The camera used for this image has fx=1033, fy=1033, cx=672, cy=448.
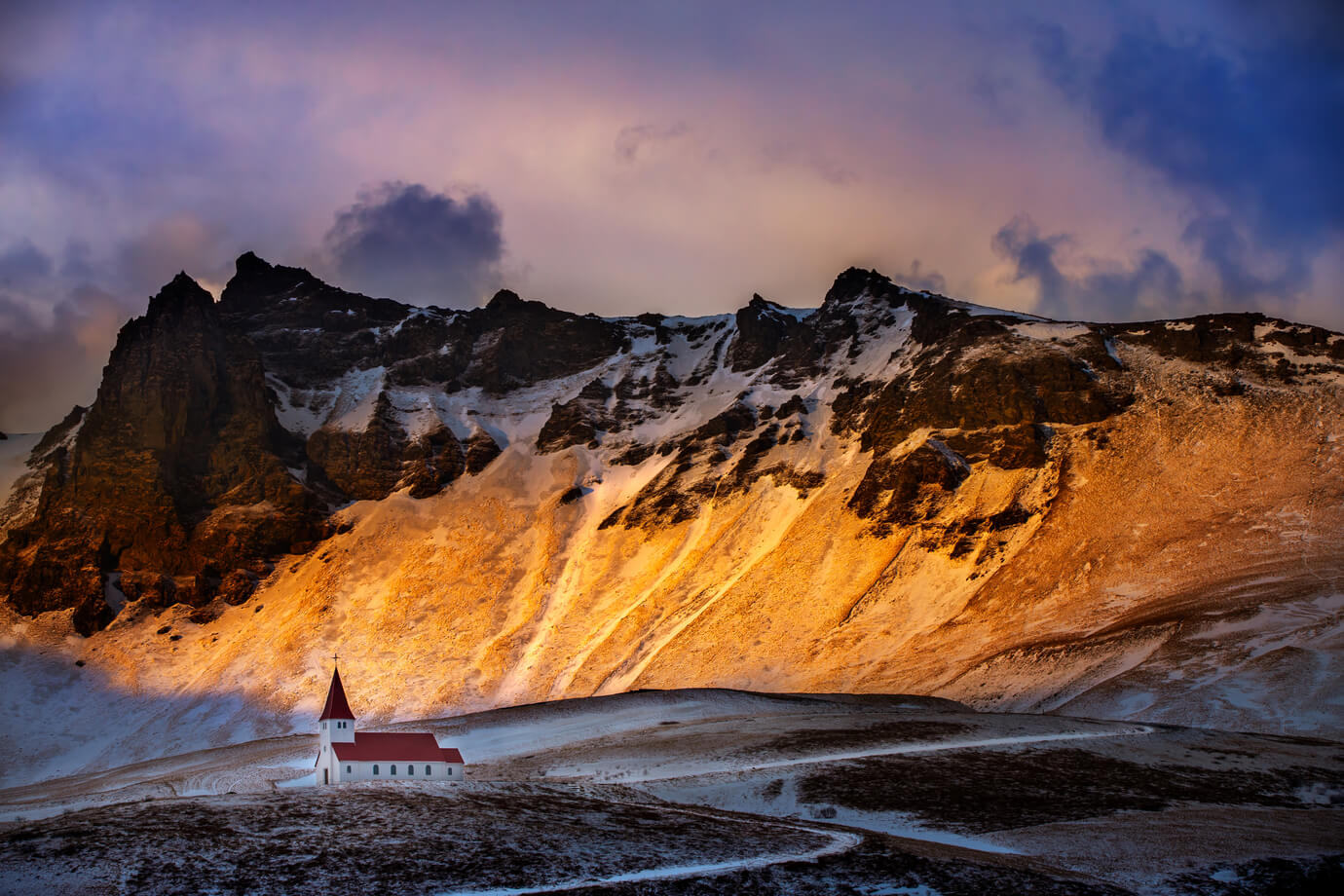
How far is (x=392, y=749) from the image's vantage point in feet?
155

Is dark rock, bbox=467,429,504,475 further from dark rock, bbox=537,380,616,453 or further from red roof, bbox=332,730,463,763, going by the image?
red roof, bbox=332,730,463,763

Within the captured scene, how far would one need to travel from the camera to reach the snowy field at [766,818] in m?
26.8

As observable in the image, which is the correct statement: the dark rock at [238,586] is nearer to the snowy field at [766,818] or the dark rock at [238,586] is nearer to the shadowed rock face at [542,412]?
the shadowed rock face at [542,412]

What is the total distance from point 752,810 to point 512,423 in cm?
13257

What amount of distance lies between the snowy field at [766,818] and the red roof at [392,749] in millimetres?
3635

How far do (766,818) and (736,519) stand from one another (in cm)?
8044

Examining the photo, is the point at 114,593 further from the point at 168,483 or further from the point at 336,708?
the point at 336,708

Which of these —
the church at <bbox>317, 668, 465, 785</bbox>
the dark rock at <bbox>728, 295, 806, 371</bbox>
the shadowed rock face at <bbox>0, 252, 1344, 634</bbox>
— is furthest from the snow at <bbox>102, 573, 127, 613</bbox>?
the dark rock at <bbox>728, 295, 806, 371</bbox>

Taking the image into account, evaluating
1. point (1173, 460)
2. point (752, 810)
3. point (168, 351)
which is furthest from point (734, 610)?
point (168, 351)

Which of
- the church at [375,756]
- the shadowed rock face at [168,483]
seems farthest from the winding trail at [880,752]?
the shadowed rock face at [168,483]

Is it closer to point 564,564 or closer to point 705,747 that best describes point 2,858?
point 705,747

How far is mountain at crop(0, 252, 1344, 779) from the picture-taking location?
7781 cm

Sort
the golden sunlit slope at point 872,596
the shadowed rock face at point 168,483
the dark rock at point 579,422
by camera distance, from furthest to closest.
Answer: the dark rock at point 579,422 < the shadowed rock face at point 168,483 < the golden sunlit slope at point 872,596

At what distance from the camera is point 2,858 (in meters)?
26.1
